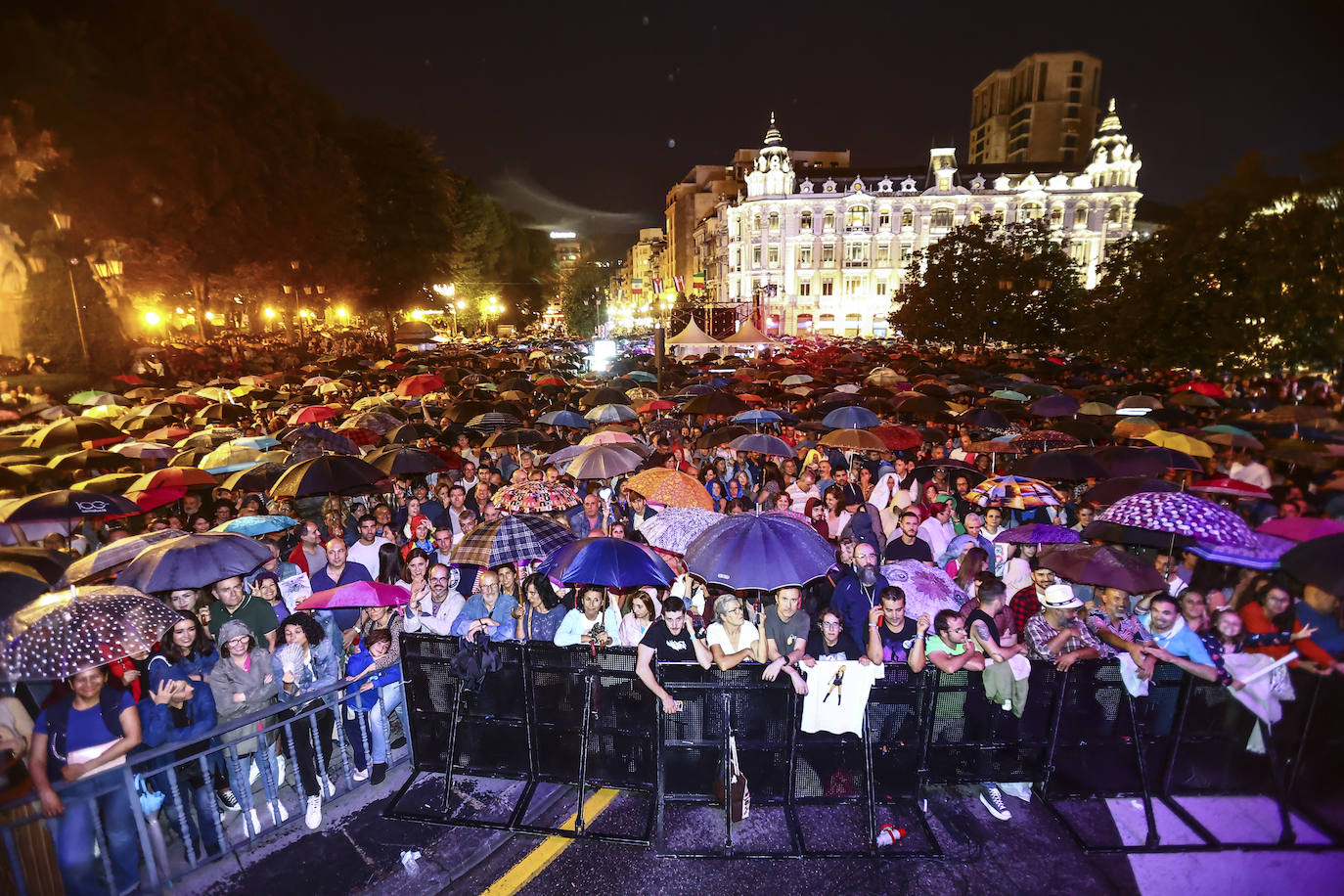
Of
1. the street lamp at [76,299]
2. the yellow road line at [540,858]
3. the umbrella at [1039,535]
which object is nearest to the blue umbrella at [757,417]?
the umbrella at [1039,535]

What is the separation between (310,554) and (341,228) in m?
34.8

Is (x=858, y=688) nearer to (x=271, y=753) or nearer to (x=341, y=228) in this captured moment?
(x=271, y=753)

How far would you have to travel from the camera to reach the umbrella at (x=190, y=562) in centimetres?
526

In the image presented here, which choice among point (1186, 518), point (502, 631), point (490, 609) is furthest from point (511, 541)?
point (1186, 518)

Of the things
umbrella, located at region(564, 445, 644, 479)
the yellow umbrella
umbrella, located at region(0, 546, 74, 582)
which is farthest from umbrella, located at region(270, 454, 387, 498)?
the yellow umbrella

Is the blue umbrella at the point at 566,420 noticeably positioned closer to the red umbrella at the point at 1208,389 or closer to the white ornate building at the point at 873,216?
→ the red umbrella at the point at 1208,389

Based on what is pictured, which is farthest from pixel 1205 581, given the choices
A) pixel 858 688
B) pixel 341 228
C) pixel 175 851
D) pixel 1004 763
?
pixel 341 228

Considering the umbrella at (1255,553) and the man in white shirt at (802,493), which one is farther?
the man in white shirt at (802,493)

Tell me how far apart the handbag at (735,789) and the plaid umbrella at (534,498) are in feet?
11.9

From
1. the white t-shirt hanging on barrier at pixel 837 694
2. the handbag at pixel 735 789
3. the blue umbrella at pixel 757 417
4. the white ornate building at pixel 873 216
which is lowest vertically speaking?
the handbag at pixel 735 789

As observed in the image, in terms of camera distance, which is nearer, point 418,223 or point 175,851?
point 175,851

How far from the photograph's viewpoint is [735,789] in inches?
188

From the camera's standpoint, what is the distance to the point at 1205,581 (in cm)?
672

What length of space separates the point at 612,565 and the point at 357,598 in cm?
196
